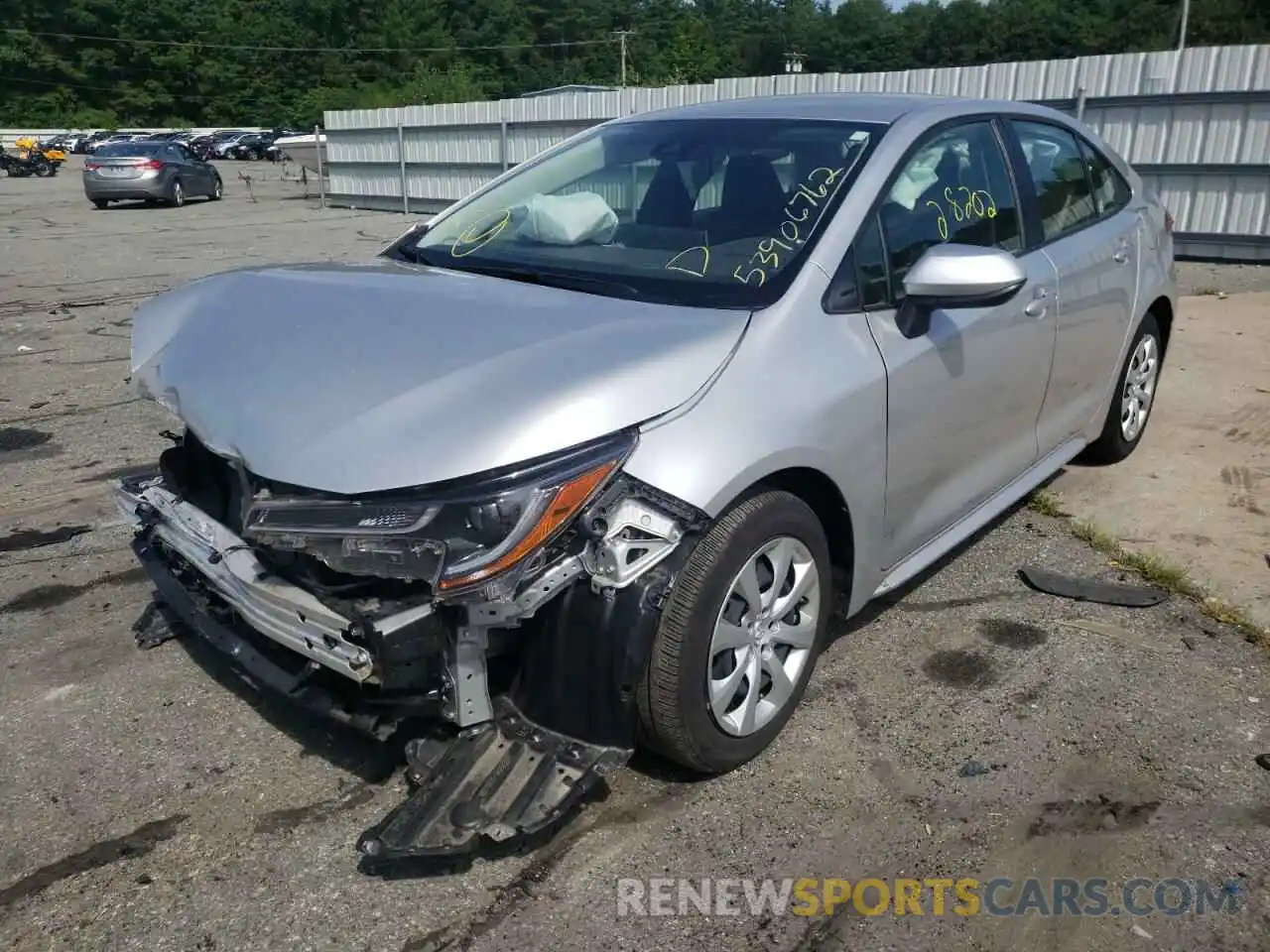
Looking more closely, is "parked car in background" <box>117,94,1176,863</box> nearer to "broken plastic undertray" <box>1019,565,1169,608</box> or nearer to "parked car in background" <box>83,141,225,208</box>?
"broken plastic undertray" <box>1019,565,1169,608</box>

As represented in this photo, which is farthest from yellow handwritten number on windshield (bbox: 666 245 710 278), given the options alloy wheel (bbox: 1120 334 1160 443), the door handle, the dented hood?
alloy wheel (bbox: 1120 334 1160 443)

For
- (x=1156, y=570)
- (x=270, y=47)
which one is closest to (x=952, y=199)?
(x=1156, y=570)

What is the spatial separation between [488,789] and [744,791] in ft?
2.50

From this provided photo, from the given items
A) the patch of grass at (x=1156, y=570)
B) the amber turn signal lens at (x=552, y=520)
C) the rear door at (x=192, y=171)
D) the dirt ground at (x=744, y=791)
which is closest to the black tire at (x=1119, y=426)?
the patch of grass at (x=1156, y=570)

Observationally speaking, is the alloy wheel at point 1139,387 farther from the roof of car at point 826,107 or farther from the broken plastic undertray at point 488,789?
the broken plastic undertray at point 488,789

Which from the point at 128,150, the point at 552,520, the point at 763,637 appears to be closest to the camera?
the point at 552,520

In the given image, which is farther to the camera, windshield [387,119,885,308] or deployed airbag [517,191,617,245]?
deployed airbag [517,191,617,245]

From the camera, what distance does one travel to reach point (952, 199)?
3588 millimetres

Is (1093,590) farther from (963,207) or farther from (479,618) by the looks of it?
(479,618)

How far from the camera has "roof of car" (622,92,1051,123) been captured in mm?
3598

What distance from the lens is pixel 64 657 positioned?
360 cm

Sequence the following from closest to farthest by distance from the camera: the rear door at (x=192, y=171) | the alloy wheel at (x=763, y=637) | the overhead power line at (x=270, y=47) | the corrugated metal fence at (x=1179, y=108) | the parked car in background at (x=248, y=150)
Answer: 1. the alloy wheel at (x=763, y=637)
2. the corrugated metal fence at (x=1179, y=108)
3. the rear door at (x=192, y=171)
4. the parked car in background at (x=248, y=150)
5. the overhead power line at (x=270, y=47)

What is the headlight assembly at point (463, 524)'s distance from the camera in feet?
7.52

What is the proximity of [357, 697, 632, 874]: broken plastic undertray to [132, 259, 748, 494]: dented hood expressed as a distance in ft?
2.22
